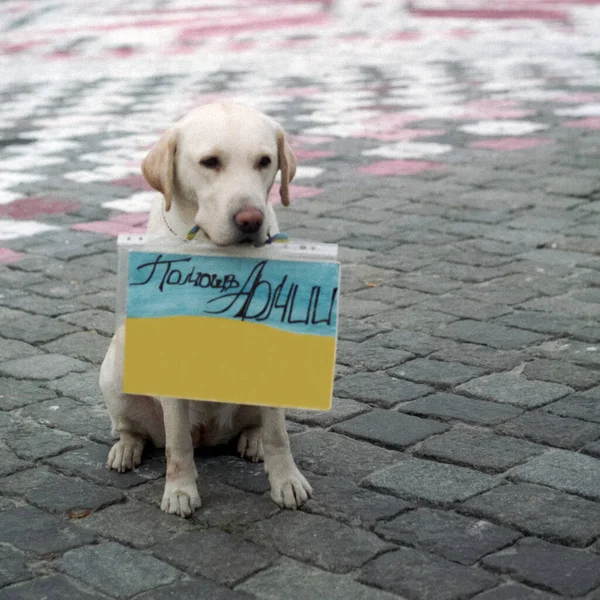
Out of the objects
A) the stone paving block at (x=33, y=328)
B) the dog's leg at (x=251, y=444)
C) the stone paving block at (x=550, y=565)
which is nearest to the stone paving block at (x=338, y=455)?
the dog's leg at (x=251, y=444)

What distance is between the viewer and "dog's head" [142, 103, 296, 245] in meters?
3.33

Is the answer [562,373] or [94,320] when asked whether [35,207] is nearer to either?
[94,320]

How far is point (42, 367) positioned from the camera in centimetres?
482

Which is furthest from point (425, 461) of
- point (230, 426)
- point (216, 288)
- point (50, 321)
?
point (50, 321)

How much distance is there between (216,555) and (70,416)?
4.14 ft

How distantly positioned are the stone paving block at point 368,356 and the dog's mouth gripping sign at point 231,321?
133 cm

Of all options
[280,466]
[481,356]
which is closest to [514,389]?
[481,356]

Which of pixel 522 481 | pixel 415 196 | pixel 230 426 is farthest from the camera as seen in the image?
pixel 415 196

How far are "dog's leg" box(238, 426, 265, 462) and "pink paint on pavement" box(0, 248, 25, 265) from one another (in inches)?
114

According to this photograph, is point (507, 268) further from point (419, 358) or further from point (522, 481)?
point (522, 481)

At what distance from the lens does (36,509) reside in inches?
139

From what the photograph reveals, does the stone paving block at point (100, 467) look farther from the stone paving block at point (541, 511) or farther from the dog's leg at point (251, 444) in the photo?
the stone paving block at point (541, 511)

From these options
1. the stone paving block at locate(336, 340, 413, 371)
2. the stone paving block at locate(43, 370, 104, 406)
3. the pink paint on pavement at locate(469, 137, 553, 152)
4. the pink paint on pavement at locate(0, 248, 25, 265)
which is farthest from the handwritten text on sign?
the pink paint on pavement at locate(469, 137, 553, 152)

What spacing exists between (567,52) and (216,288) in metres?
13.0
